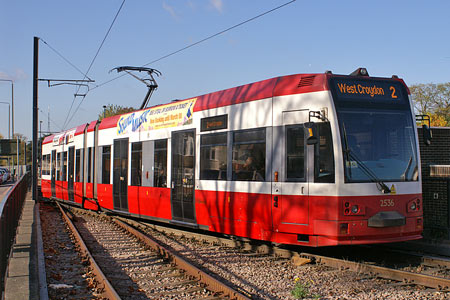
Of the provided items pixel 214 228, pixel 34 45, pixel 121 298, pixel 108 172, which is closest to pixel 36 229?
pixel 108 172

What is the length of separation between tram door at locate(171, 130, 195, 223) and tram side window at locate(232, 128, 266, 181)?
1.71 m

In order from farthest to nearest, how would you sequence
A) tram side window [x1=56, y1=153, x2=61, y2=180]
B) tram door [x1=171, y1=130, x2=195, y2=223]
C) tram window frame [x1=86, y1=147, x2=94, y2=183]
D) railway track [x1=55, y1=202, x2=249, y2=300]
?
tram side window [x1=56, y1=153, x2=61, y2=180] → tram window frame [x1=86, y1=147, x2=94, y2=183] → tram door [x1=171, y1=130, x2=195, y2=223] → railway track [x1=55, y1=202, x2=249, y2=300]

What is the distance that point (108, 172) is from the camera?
52.9ft

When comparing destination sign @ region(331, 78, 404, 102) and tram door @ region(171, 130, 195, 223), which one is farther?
tram door @ region(171, 130, 195, 223)

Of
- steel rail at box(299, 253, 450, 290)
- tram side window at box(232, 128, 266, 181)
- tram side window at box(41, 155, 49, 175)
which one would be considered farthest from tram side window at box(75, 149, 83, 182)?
steel rail at box(299, 253, 450, 290)

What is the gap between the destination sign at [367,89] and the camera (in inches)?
328

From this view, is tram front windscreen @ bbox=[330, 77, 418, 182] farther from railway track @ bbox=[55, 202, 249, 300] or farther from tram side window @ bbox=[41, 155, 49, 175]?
tram side window @ bbox=[41, 155, 49, 175]

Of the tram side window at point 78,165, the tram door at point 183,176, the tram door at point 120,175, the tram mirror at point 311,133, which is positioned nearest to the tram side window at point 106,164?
the tram door at point 120,175

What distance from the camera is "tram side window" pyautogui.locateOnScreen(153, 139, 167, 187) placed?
40.6 ft

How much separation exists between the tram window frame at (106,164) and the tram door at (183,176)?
15.8 feet

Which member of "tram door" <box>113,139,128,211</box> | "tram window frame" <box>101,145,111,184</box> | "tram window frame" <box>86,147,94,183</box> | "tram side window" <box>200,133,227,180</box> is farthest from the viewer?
"tram window frame" <box>86,147,94,183</box>

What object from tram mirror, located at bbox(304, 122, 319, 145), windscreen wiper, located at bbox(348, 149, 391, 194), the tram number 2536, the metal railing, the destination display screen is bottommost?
the metal railing

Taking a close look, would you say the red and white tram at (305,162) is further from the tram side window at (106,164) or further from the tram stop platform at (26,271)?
the tram side window at (106,164)

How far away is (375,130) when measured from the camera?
27.2 feet
